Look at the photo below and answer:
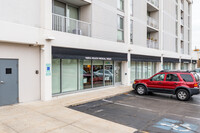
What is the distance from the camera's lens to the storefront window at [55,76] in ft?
29.0

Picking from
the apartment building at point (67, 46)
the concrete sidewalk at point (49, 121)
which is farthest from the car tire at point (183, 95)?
the concrete sidewalk at point (49, 121)

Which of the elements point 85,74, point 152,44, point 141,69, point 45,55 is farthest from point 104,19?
point 152,44

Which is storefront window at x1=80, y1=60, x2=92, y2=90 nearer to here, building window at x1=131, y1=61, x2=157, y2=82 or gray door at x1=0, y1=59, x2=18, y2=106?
gray door at x1=0, y1=59, x2=18, y2=106

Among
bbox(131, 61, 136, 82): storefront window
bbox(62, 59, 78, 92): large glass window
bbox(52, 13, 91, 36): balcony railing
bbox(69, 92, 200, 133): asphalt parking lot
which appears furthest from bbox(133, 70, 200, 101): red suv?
bbox(52, 13, 91, 36): balcony railing

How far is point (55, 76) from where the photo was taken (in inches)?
351

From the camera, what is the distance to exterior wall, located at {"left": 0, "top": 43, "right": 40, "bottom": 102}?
286 inches

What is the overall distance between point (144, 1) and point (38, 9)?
12871mm

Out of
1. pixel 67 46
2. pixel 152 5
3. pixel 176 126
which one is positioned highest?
pixel 152 5

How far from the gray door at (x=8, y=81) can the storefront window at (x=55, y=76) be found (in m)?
Answer: 1.99

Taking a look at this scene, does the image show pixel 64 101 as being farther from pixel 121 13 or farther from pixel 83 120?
pixel 121 13

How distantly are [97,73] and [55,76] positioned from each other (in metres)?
3.69

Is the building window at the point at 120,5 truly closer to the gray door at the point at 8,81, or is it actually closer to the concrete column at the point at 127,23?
the concrete column at the point at 127,23

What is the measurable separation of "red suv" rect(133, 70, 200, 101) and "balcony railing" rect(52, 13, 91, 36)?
5622 millimetres

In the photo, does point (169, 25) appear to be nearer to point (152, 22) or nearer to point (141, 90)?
point (152, 22)
